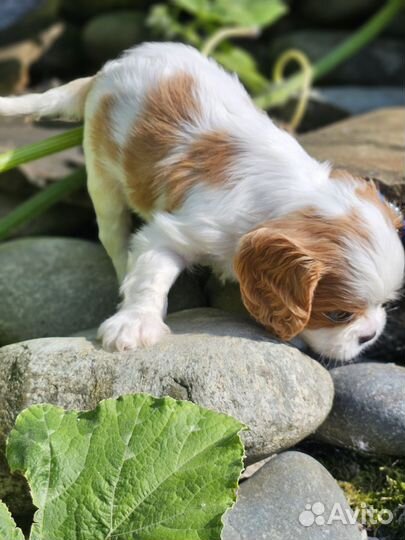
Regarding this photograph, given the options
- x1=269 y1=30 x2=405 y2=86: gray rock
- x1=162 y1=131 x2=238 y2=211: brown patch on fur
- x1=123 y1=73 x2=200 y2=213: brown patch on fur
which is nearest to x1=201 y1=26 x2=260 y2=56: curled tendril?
x1=269 y1=30 x2=405 y2=86: gray rock

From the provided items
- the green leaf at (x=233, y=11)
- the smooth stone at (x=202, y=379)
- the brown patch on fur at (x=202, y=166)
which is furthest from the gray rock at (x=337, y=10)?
the smooth stone at (x=202, y=379)

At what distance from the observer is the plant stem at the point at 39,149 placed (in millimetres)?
5355

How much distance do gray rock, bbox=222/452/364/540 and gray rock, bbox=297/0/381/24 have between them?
636 centimetres

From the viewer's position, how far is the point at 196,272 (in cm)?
493

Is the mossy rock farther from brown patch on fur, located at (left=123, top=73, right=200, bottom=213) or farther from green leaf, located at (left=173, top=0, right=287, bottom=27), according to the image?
green leaf, located at (left=173, top=0, right=287, bottom=27)

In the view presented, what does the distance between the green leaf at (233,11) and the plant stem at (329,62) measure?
0.62m

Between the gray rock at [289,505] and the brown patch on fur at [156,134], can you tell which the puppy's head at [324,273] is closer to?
the gray rock at [289,505]

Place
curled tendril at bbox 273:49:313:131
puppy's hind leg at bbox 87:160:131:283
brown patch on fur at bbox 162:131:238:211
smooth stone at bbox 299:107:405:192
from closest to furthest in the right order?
1. brown patch on fur at bbox 162:131:238:211
2. smooth stone at bbox 299:107:405:192
3. puppy's hind leg at bbox 87:160:131:283
4. curled tendril at bbox 273:49:313:131

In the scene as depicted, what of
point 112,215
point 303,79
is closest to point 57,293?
point 112,215

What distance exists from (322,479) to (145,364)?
92 centimetres

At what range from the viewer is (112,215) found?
535 centimetres

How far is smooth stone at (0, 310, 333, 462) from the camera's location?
3824 mm

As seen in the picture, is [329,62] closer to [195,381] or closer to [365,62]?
[365,62]

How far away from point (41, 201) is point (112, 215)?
28.6 inches
